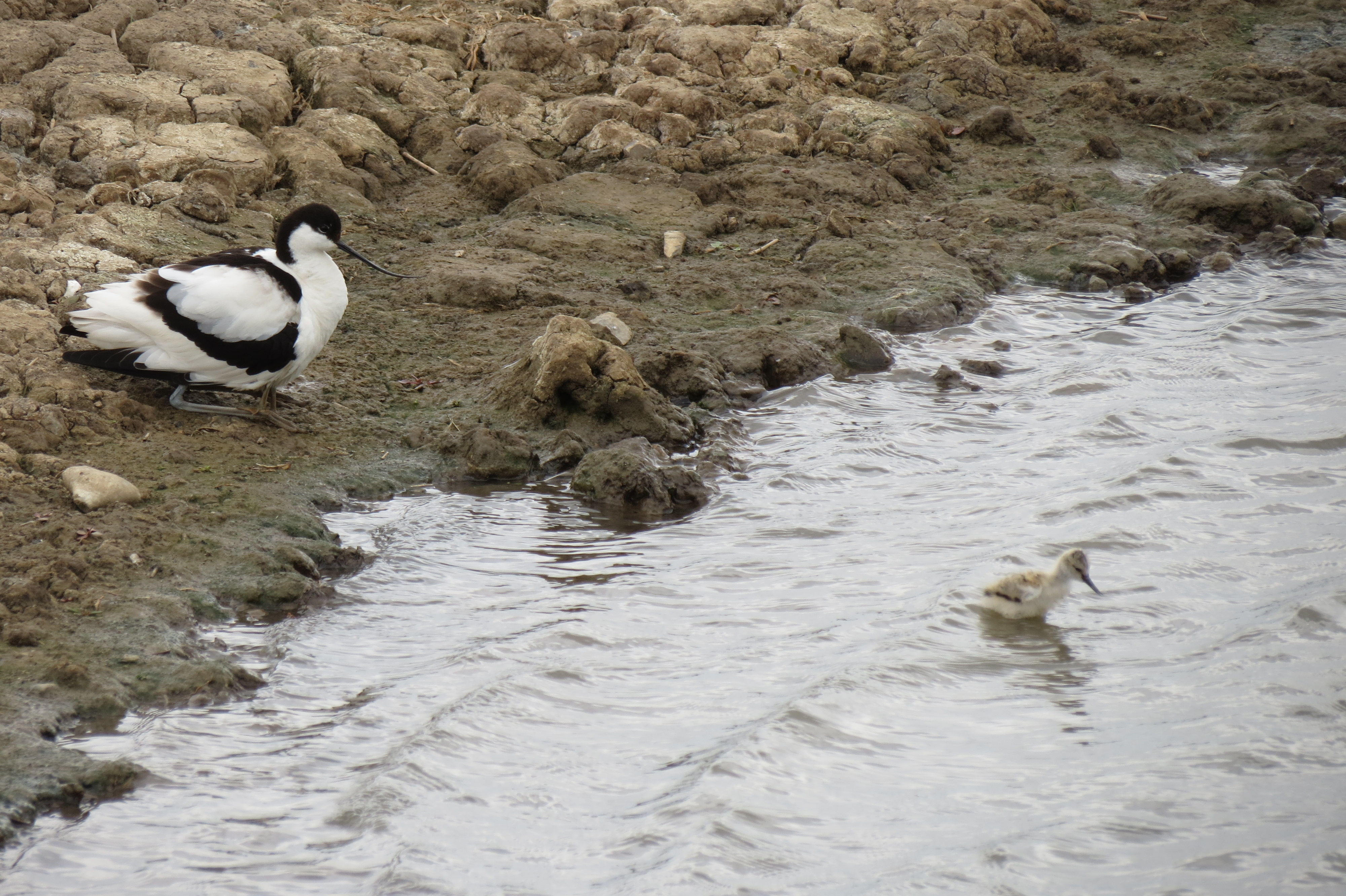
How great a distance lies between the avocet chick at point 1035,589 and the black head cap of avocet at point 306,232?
3.76 m

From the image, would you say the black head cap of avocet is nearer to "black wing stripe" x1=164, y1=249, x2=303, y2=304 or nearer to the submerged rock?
"black wing stripe" x1=164, y1=249, x2=303, y2=304

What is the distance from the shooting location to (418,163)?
8.92 metres

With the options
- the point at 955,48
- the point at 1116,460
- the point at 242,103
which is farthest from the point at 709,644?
the point at 955,48

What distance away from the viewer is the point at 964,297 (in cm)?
790

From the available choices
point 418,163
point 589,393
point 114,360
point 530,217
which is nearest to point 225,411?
A: point 114,360

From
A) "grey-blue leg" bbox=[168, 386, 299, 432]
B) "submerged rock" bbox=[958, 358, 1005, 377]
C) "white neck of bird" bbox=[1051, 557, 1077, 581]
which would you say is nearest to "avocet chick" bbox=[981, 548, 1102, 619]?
"white neck of bird" bbox=[1051, 557, 1077, 581]

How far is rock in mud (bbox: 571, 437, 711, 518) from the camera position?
5.57 meters

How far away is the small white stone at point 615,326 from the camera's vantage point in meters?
6.82

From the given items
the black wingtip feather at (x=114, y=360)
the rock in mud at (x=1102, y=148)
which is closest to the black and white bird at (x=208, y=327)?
the black wingtip feather at (x=114, y=360)

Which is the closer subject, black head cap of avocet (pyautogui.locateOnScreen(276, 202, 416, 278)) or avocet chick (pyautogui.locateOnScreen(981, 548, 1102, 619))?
avocet chick (pyautogui.locateOnScreen(981, 548, 1102, 619))

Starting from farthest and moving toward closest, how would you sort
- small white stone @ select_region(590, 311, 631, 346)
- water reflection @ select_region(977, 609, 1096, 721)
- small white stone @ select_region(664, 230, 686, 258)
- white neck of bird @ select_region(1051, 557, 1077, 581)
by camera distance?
small white stone @ select_region(664, 230, 686, 258), small white stone @ select_region(590, 311, 631, 346), white neck of bird @ select_region(1051, 557, 1077, 581), water reflection @ select_region(977, 609, 1096, 721)

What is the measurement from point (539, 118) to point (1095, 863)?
7.49 meters

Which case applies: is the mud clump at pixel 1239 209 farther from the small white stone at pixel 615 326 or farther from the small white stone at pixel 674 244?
the small white stone at pixel 615 326

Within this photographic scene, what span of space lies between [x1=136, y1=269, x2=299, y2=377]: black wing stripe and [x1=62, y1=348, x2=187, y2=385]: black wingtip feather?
0.75ft
